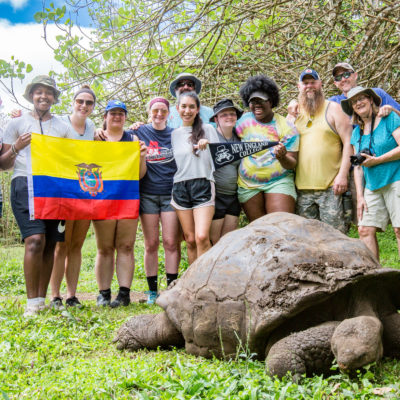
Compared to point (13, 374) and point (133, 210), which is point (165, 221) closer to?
point (133, 210)

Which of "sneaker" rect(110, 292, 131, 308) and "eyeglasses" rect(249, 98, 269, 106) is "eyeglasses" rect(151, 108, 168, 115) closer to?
"eyeglasses" rect(249, 98, 269, 106)

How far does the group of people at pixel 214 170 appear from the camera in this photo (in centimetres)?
441

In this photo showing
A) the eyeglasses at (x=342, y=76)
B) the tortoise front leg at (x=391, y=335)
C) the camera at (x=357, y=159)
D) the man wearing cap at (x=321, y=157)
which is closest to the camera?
the tortoise front leg at (x=391, y=335)

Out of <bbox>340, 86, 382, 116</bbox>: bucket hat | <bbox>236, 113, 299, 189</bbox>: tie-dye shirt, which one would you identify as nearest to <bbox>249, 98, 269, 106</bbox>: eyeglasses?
<bbox>236, 113, 299, 189</bbox>: tie-dye shirt

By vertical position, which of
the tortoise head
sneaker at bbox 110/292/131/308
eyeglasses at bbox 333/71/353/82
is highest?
eyeglasses at bbox 333/71/353/82

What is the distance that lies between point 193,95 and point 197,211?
124cm

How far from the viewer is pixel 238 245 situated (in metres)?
3.12

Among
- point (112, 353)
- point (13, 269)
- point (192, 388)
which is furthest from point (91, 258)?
point (192, 388)

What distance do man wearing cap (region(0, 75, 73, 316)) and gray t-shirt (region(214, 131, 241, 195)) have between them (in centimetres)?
168

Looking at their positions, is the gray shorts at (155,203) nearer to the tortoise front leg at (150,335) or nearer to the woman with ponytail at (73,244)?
the woman with ponytail at (73,244)

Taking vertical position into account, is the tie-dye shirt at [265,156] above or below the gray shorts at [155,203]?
above

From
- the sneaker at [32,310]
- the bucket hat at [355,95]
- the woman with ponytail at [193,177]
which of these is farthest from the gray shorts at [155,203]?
the bucket hat at [355,95]

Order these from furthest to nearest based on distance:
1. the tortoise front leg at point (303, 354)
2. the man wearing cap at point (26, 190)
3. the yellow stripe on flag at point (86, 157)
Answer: the yellow stripe on flag at point (86, 157)
the man wearing cap at point (26, 190)
the tortoise front leg at point (303, 354)

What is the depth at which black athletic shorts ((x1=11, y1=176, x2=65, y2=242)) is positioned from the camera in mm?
4457
